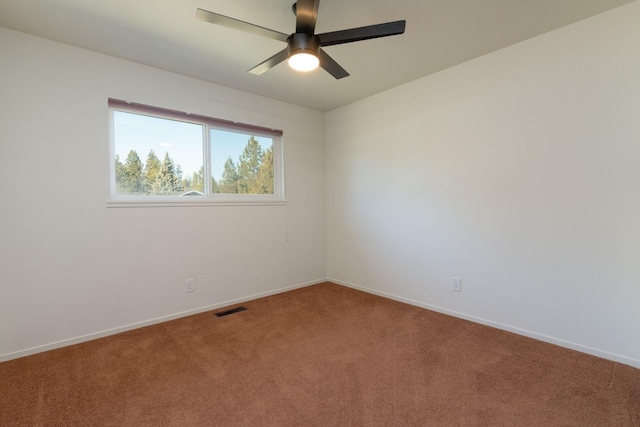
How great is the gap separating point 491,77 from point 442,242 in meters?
1.55

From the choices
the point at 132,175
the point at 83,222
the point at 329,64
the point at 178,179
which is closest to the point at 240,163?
the point at 178,179

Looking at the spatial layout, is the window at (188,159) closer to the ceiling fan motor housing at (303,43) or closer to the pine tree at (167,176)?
the pine tree at (167,176)

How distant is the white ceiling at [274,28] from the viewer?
196 centimetres

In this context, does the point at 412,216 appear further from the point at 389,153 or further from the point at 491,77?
the point at 491,77

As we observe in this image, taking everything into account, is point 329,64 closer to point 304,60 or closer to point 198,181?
point 304,60

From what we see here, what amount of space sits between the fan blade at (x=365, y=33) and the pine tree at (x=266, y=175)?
6.97ft

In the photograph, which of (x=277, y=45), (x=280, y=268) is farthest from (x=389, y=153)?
(x=280, y=268)

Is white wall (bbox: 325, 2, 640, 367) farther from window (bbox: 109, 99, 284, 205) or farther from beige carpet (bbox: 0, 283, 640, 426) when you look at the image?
window (bbox: 109, 99, 284, 205)

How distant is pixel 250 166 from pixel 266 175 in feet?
0.79

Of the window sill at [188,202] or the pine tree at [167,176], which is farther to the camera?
the pine tree at [167,176]

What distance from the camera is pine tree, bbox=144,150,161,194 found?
2887 millimetres

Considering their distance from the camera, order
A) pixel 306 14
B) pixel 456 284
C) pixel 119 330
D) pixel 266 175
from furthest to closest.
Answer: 1. pixel 266 175
2. pixel 456 284
3. pixel 119 330
4. pixel 306 14

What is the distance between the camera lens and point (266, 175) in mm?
3775

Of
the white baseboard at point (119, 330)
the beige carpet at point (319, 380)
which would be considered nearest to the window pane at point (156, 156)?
the white baseboard at point (119, 330)
